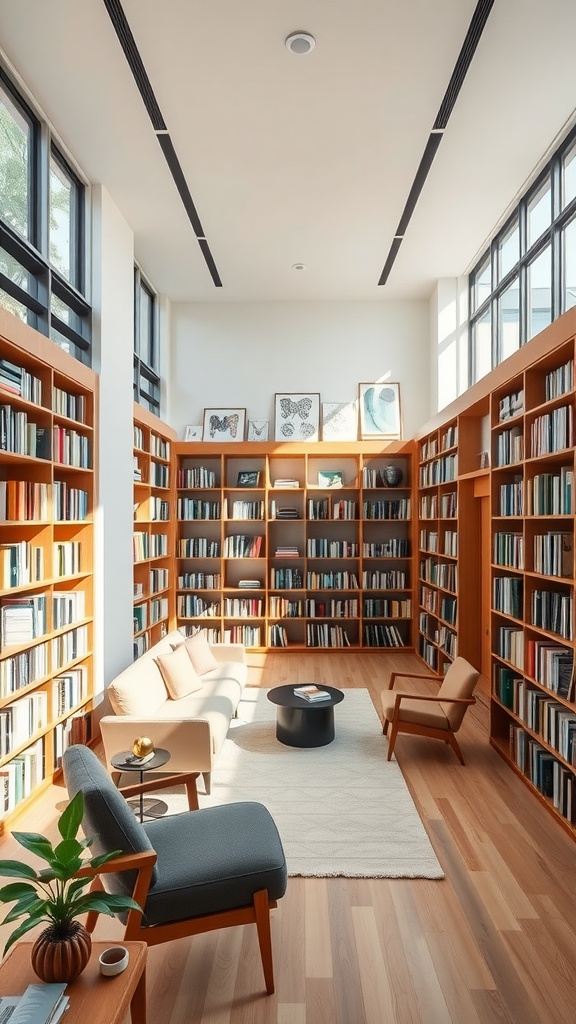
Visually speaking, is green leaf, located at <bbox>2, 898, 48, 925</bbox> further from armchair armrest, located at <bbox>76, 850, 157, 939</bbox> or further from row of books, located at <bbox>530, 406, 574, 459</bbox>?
row of books, located at <bbox>530, 406, 574, 459</bbox>

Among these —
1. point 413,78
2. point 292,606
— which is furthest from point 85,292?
point 292,606

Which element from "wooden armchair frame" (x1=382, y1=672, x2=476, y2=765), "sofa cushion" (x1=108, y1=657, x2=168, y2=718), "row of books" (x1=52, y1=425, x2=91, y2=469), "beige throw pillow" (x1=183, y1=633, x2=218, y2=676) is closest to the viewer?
"sofa cushion" (x1=108, y1=657, x2=168, y2=718)

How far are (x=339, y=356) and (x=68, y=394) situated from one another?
4714mm

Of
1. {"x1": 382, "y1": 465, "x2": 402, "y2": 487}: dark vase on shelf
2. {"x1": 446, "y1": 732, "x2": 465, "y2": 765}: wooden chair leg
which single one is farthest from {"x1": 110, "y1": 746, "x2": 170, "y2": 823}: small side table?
{"x1": 382, "y1": 465, "x2": 402, "y2": 487}: dark vase on shelf

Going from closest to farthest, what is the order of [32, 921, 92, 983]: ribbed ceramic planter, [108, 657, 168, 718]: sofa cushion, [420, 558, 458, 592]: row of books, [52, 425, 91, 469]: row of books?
[32, 921, 92, 983]: ribbed ceramic planter, [108, 657, 168, 718]: sofa cushion, [52, 425, 91, 469]: row of books, [420, 558, 458, 592]: row of books

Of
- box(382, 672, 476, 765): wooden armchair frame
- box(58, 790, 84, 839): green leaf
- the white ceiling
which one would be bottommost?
box(382, 672, 476, 765): wooden armchair frame

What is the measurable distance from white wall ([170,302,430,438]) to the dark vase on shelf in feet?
2.18

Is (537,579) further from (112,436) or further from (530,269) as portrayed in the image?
(112,436)

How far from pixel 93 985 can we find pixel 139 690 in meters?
2.77

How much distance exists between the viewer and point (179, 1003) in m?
2.37

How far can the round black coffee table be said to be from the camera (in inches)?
195

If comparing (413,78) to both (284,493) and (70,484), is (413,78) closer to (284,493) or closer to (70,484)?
(70,484)

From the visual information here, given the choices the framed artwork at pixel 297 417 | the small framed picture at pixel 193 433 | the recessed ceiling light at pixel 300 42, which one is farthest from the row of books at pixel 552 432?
the small framed picture at pixel 193 433

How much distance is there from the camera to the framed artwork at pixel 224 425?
8.63m
